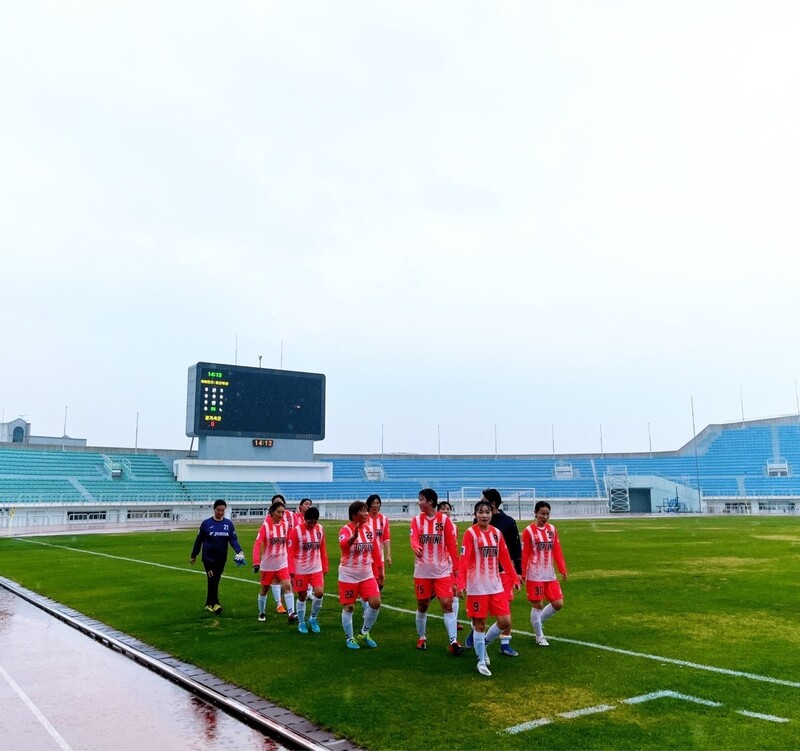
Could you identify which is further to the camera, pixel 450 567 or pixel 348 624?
pixel 348 624

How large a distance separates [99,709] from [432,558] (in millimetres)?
4300

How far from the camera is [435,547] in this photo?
30.3 feet

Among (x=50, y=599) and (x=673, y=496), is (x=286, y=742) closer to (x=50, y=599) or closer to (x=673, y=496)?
(x=50, y=599)

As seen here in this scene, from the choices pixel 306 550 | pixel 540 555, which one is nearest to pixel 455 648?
pixel 540 555

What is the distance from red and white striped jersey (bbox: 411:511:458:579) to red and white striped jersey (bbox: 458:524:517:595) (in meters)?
0.53

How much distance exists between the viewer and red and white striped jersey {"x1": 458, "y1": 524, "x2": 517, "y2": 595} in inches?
328

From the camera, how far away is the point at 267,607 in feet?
43.1

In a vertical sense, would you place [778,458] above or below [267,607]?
above

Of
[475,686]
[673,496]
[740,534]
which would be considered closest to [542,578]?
[475,686]

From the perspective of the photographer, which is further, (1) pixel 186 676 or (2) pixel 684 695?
(1) pixel 186 676

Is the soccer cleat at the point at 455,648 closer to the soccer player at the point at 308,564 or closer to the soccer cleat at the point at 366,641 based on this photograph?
the soccer cleat at the point at 366,641

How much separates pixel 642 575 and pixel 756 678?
9.79 meters

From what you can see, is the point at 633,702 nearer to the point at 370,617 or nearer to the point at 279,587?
the point at 370,617

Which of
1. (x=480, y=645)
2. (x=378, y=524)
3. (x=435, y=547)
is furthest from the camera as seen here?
(x=378, y=524)
